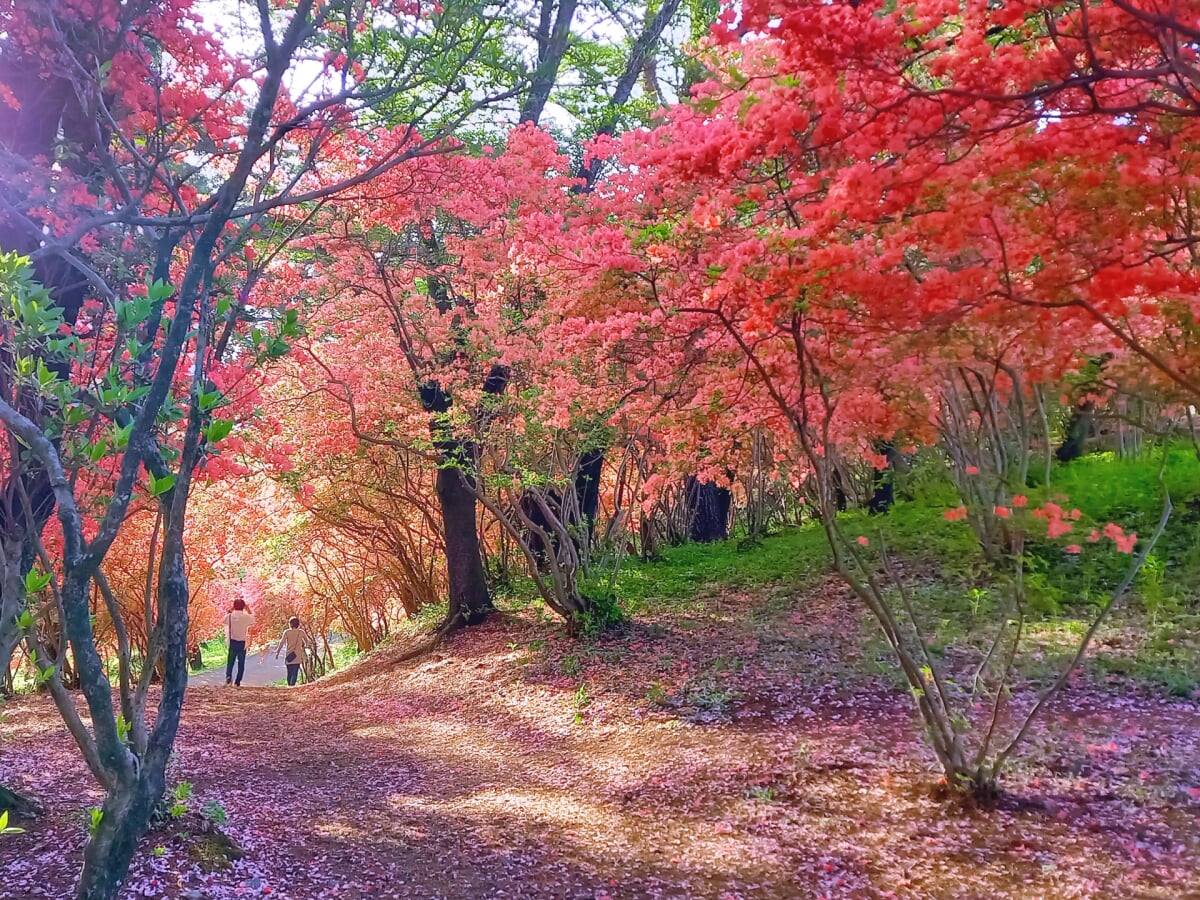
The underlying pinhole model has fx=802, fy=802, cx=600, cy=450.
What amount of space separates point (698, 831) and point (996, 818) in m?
1.35

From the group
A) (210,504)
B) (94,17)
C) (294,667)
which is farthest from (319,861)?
(210,504)

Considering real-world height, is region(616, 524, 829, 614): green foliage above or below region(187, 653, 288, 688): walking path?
above

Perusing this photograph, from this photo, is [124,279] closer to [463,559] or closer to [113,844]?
[113,844]

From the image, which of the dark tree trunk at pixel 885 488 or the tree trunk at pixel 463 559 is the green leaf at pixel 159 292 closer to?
the tree trunk at pixel 463 559

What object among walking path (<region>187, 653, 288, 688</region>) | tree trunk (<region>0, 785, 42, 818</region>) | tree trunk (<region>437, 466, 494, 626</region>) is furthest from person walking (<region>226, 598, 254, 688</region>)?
walking path (<region>187, 653, 288, 688</region>)

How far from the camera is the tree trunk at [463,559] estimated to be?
10.6m

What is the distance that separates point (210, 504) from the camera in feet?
44.8

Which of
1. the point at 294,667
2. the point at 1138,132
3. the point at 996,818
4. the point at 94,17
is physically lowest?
the point at 294,667

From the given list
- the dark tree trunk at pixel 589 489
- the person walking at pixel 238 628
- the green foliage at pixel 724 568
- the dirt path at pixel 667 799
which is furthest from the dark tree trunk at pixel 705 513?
the person walking at pixel 238 628

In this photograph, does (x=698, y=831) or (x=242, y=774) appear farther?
(x=242, y=774)

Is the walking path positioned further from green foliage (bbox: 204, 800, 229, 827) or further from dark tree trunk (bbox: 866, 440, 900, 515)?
green foliage (bbox: 204, 800, 229, 827)

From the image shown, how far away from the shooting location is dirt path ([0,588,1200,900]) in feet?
10.7

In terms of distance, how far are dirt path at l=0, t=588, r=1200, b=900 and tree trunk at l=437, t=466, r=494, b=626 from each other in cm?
312

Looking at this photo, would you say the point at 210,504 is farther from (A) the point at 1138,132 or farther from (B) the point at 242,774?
(A) the point at 1138,132
